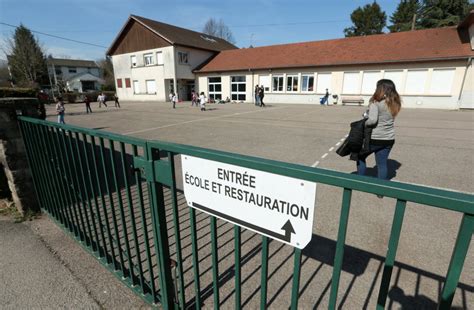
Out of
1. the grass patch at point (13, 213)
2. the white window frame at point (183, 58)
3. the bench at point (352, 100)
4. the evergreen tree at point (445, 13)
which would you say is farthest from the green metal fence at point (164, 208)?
the evergreen tree at point (445, 13)

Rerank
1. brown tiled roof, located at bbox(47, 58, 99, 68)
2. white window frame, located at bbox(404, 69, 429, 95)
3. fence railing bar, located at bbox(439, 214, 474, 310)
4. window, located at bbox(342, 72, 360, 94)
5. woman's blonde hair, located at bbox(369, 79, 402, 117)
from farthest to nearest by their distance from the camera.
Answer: brown tiled roof, located at bbox(47, 58, 99, 68) < window, located at bbox(342, 72, 360, 94) < white window frame, located at bbox(404, 69, 429, 95) < woman's blonde hair, located at bbox(369, 79, 402, 117) < fence railing bar, located at bbox(439, 214, 474, 310)

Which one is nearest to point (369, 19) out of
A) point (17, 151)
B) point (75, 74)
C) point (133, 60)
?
point (133, 60)

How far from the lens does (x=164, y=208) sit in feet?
5.88

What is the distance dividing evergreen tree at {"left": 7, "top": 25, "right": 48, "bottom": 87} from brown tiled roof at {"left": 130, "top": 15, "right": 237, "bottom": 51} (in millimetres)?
22685

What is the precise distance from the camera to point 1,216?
367 cm

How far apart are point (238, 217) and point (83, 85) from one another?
2606 inches

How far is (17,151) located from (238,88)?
2552cm

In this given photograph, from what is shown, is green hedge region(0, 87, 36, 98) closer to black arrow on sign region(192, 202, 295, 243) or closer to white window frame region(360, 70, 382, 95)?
black arrow on sign region(192, 202, 295, 243)

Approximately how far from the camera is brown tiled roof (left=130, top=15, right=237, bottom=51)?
28.6 meters

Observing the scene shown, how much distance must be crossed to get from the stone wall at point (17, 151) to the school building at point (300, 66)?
72.5ft

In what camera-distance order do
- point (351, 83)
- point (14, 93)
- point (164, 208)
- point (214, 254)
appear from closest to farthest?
point (214, 254), point (164, 208), point (14, 93), point (351, 83)

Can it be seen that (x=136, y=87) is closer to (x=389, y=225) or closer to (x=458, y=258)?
(x=389, y=225)

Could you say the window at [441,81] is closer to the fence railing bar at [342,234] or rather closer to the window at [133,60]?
the fence railing bar at [342,234]

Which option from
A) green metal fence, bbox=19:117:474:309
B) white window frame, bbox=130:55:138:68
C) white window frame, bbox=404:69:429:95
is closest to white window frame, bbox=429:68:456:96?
white window frame, bbox=404:69:429:95
